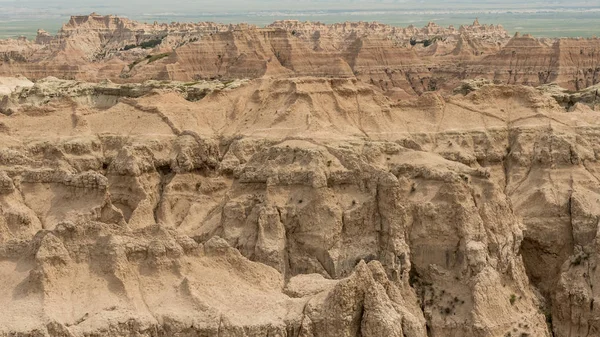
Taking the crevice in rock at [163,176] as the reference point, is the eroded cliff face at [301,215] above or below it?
above

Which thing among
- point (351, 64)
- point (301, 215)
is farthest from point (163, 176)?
point (351, 64)

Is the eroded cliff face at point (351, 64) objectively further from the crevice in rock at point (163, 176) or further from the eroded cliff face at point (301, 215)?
the crevice in rock at point (163, 176)

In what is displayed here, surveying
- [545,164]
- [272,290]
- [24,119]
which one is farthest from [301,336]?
[24,119]

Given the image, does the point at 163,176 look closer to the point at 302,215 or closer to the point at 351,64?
the point at 302,215

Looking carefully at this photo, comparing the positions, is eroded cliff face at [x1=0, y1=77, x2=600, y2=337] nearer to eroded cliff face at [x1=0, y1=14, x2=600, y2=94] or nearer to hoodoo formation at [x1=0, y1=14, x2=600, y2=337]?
hoodoo formation at [x1=0, y1=14, x2=600, y2=337]

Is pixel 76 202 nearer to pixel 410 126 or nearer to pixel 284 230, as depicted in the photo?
pixel 284 230

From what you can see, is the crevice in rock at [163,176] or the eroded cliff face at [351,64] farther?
the eroded cliff face at [351,64]

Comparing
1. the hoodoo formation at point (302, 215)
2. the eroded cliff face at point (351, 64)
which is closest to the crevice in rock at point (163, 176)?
the hoodoo formation at point (302, 215)
